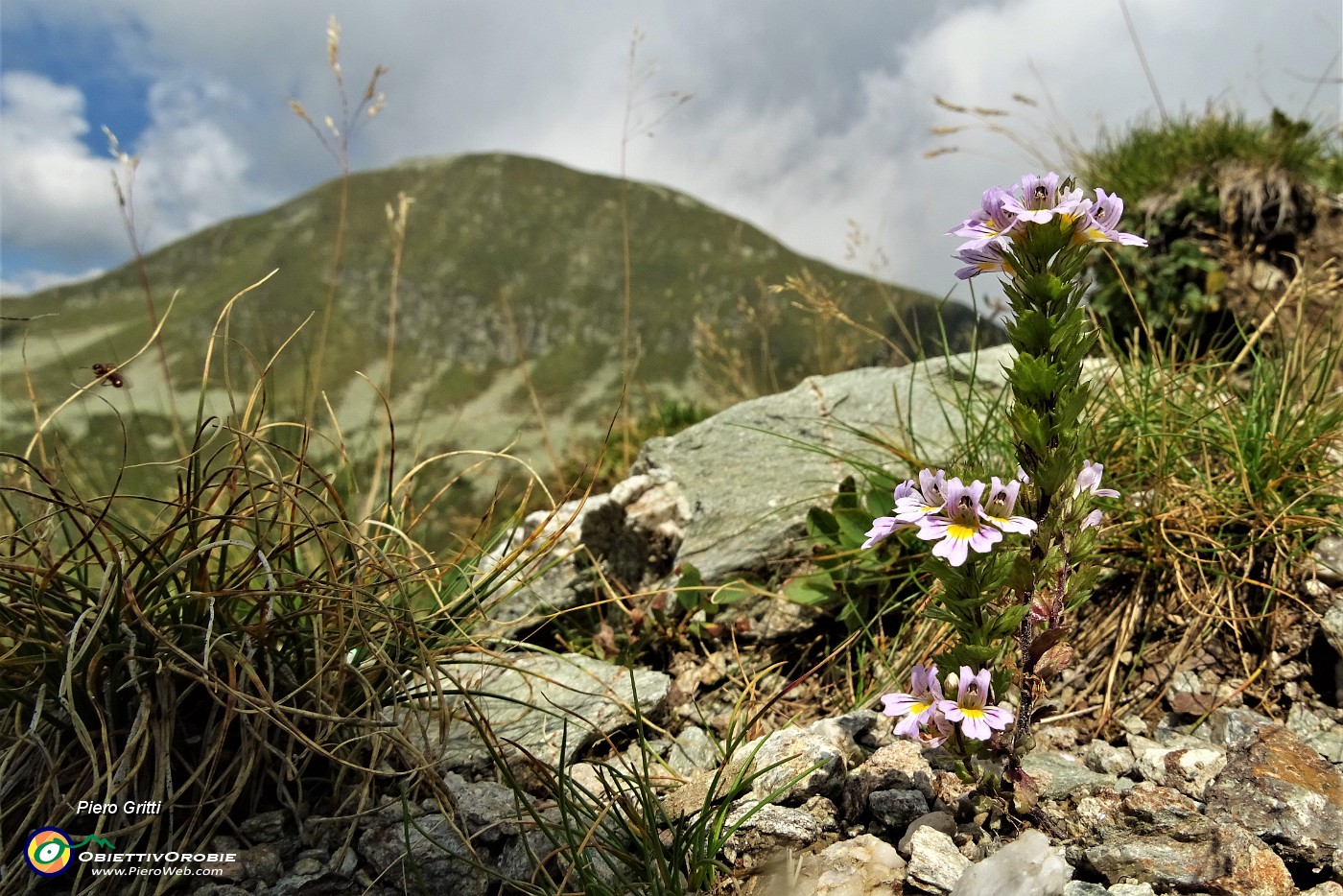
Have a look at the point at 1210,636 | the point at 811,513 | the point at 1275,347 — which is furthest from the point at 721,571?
the point at 1275,347

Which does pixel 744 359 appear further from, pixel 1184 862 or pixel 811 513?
pixel 1184 862

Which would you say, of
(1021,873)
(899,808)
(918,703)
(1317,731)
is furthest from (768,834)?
(1317,731)

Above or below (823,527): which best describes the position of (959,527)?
above

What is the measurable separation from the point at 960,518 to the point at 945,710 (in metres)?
0.41

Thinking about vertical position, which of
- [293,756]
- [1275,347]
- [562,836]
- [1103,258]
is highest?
[1103,258]

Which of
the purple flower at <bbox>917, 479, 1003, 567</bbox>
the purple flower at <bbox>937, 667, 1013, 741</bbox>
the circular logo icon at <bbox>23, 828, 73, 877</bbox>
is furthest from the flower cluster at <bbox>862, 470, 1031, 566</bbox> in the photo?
the circular logo icon at <bbox>23, 828, 73, 877</bbox>

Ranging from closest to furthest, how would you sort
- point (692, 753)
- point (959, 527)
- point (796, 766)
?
point (959, 527) < point (796, 766) < point (692, 753)

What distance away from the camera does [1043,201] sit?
1685 mm

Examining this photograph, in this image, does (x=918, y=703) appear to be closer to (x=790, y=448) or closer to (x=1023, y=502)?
(x=1023, y=502)

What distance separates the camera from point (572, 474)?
5.83 meters

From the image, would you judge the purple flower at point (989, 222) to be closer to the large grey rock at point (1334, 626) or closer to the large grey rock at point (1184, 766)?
the large grey rock at point (1184, 766)

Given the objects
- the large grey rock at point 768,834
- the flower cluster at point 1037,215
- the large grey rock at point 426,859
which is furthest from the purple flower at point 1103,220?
the large grey rock at point 426,859

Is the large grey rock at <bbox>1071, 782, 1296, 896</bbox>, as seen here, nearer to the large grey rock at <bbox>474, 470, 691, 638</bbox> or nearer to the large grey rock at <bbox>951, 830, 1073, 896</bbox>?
the large grey rock at <bbox>951, 830, 1073, 896</bbox>

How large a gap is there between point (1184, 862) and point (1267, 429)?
71.5 inches
